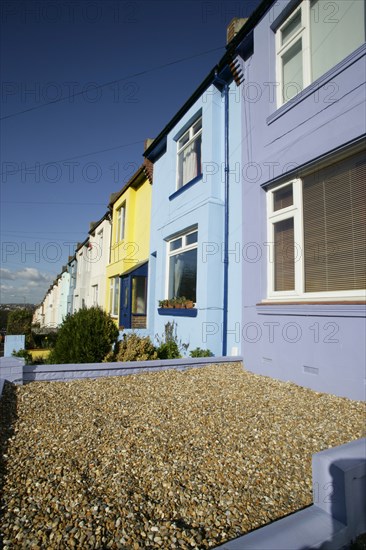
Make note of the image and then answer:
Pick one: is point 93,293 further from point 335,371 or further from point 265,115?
point 335,371

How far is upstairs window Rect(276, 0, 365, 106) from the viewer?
14.8 feet

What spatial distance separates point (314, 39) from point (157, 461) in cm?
613

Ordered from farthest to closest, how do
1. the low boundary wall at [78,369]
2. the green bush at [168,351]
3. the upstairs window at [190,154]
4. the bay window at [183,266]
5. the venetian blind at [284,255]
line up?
the upstairs window at [190,154] < the bay window at [183,266] < the green bush at [168,351] < the venetian blind at [284,255] < the low boundary wall at [78,369]

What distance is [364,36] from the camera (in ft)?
14.0

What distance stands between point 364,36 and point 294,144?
150cm

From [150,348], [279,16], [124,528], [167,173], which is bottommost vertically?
[124,528]

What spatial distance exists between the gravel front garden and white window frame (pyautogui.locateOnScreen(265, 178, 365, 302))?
1336 millimetres

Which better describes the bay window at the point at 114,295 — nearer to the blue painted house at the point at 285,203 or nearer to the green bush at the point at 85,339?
the blue painted house at the point at 285,203

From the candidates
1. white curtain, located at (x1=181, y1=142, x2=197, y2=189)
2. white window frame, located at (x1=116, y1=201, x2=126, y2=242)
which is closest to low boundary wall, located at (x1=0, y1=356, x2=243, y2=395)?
white curtain, located at (x1=181, y1=142, x2=197, y2=189)

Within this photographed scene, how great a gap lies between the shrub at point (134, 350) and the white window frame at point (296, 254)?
2.70 m

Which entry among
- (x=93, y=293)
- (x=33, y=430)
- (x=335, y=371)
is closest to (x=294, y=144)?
(x=335, y=371)

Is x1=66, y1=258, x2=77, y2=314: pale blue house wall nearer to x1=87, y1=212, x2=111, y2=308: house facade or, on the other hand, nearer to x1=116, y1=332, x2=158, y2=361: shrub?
x1=87, y1=212, x2=111, y2=308: house facade

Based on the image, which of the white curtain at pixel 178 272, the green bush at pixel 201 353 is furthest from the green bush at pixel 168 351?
the white curtain at pixel 178 272

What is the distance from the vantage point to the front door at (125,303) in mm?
12125
